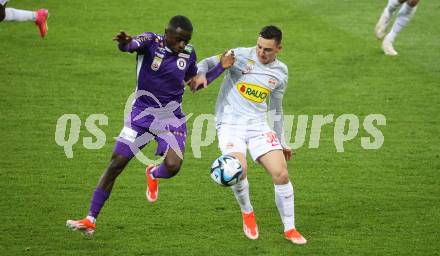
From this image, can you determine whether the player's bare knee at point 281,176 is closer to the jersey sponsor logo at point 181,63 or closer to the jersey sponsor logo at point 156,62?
the jersey sponsor logo at point 181,63

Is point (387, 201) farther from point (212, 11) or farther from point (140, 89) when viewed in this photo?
point (212, 11)

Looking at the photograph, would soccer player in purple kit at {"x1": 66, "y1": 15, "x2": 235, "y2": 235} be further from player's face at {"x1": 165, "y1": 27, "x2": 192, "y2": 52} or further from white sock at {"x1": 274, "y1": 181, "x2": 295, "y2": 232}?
white sock at {"x1": 274, "y1": 181, "x2": 295, "y2": 232}

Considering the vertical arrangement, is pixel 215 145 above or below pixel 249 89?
below

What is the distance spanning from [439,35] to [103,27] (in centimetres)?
682

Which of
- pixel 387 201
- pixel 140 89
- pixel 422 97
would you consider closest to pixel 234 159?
pixel 140 89

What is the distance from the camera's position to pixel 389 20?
15.6 m

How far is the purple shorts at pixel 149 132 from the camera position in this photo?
8766 mm

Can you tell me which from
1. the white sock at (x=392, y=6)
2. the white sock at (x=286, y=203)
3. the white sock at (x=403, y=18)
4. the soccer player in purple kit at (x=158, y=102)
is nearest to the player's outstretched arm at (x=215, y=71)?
the soccer player in purple kit at (x=158, y=102)

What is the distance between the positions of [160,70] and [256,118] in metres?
1.18

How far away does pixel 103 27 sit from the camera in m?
17.0

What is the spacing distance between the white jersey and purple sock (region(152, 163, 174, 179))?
2.67ft

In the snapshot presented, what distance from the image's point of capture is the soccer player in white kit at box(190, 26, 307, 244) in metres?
8.81

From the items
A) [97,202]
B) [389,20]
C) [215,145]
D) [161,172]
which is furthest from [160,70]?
[389,20]

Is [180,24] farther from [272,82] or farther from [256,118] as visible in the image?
[256,118]
